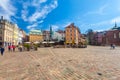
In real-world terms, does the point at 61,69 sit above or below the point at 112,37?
below

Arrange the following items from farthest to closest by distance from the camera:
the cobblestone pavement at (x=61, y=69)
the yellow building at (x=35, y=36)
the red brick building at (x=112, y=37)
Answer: the yellow building at (x=35, y=36) → the red brick building at (x=112, y=37) → the cobblestone pavement at (x=61, y=69)

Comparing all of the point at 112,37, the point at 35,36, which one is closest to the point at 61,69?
the point at 112,37

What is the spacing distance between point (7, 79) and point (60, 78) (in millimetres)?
2512

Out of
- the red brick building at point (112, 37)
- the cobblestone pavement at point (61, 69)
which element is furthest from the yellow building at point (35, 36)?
the cobblestone pavement at point (61, 69)

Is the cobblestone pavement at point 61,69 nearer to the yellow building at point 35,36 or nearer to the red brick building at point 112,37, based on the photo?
the red brick building at point 112,37

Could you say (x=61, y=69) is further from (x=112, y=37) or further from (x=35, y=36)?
(x=35, y=36)

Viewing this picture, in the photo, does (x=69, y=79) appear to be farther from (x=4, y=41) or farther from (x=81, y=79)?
(x=4, y=41)

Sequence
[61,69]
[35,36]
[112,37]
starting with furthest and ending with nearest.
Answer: [35,36] < [112,37] < [61,69]

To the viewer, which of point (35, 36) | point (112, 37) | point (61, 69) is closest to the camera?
point (61, 69)

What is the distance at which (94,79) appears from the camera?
6180 millimetres

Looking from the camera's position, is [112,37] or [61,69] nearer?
[61,69]

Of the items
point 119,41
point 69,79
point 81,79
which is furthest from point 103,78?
point 119,41

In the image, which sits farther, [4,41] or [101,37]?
[101,37]

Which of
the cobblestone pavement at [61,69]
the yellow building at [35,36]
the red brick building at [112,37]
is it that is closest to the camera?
the cobblestone pavement at [61,69]
